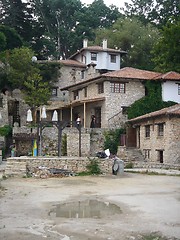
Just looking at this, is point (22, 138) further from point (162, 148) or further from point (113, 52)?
point (113, 52)

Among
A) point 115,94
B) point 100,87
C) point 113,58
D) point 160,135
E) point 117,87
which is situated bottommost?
point 160,135

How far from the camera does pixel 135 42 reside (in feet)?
179

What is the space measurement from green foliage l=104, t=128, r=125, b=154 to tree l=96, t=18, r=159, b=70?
21.1 m

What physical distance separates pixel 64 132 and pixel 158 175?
513 inches

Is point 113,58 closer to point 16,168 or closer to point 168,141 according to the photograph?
point 168,141

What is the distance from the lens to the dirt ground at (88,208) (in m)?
8.84

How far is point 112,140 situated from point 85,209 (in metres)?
21.9

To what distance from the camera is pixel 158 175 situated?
74.0 ft

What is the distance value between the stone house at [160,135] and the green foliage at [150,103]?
8.41 feet

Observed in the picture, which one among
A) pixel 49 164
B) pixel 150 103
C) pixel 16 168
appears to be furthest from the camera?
pixel 150 103

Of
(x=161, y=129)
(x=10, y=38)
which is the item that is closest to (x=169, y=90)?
(x=161, y=129)

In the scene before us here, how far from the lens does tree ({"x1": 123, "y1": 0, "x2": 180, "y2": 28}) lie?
200ft

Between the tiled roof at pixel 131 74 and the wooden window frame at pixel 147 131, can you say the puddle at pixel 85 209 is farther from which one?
the tiled roof at pixel 131 74

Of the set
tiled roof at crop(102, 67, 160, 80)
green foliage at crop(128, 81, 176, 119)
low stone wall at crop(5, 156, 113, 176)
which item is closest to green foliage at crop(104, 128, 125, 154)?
green foliage at crop(128, 81, 176, 119)
